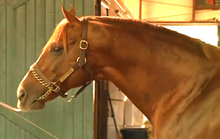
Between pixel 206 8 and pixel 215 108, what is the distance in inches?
220

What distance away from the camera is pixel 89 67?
1.32m

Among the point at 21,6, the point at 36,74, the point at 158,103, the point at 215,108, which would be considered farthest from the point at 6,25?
the point at 215,108

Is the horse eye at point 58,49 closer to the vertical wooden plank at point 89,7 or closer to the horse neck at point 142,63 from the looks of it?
the horse neck at point 142,63

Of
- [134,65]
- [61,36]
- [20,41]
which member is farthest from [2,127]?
[134,65]

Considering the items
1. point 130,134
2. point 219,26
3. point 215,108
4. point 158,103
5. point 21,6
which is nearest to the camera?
point 215,108

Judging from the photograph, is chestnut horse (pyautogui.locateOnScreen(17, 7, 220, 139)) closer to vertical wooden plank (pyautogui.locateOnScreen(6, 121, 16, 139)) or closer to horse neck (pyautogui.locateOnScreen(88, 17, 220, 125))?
horse neck (pyautogui.locateOnScreen(88, 17, 220, 125))

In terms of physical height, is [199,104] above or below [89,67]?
below

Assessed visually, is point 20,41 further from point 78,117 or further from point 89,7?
point 78,117

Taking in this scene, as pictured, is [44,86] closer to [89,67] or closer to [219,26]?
[89,67]

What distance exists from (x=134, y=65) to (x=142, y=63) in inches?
1.4

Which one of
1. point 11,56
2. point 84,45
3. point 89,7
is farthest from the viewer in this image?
point 11,56

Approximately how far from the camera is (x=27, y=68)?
8.56 feet

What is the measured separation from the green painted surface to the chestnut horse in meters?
1.21

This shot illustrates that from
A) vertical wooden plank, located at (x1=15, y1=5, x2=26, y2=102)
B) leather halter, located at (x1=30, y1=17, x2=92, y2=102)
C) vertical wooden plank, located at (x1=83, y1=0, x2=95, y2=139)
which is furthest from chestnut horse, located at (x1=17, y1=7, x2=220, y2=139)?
vertical wooden plank, located at (x1=15, y1=5, x2=26, y2=102)
